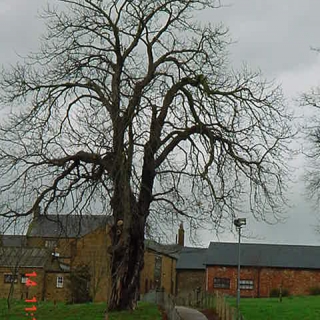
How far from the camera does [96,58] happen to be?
88.8ft

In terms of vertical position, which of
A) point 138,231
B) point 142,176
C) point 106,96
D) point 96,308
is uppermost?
point 106,96

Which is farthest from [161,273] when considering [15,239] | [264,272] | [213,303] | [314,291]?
[213,303]

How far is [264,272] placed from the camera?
66.4 metres

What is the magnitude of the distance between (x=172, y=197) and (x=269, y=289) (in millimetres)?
41388

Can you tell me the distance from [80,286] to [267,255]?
2746 centimetres

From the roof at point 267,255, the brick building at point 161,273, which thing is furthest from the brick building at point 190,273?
the roof at point 267,255

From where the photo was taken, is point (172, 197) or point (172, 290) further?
point (172, 290)

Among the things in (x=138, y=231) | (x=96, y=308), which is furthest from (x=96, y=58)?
(x=96, y=308)

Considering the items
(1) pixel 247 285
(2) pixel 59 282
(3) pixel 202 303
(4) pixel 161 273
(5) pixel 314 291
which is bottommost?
(3) pixel 202 303

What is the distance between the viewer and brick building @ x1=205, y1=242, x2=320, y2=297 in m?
65.7

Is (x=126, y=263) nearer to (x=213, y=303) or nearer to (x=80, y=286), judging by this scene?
(x=213, y=303)

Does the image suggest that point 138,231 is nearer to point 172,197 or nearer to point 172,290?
point 172,197

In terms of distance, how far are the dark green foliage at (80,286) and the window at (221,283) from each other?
21.7m

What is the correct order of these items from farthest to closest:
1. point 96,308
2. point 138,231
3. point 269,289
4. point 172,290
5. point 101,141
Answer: point 172,290 → point 269,289 → point 96,308 → point 138,231 → point 101,141
